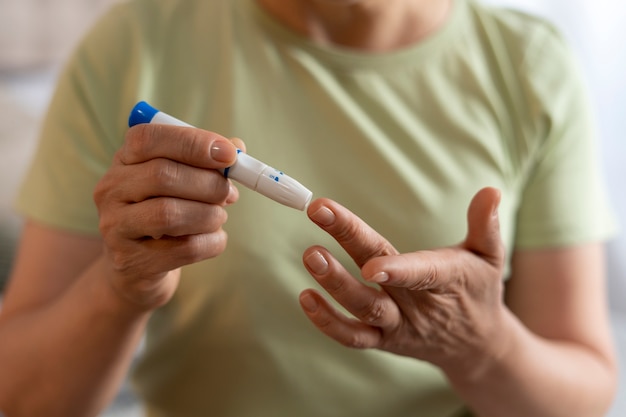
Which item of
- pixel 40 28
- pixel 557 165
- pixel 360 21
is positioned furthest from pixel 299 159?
pixel 40 28

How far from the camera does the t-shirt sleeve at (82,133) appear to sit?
2.32ft

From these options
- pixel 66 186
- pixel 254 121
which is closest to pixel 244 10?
pixel 254 121

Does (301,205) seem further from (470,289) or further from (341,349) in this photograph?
(341,349)

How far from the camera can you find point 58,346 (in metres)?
0.67

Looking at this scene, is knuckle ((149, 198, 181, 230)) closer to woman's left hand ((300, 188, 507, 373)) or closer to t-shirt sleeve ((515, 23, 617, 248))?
woman's left hand ((300, 188, 507, 373))

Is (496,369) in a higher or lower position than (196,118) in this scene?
lower

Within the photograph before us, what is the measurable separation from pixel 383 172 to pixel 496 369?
21 cm

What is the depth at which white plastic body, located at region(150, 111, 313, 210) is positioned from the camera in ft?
1.60

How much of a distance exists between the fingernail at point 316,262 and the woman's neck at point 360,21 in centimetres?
31

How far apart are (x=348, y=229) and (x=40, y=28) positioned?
1.25m

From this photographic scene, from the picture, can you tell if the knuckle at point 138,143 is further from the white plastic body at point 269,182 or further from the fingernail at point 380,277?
the fingernail at point 380,277

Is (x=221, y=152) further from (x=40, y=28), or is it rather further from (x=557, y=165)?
(x=40, y=28)

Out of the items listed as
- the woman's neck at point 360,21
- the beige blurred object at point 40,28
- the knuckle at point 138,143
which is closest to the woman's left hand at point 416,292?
the knuckle at point 138,143

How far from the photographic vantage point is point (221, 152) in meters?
0.48
